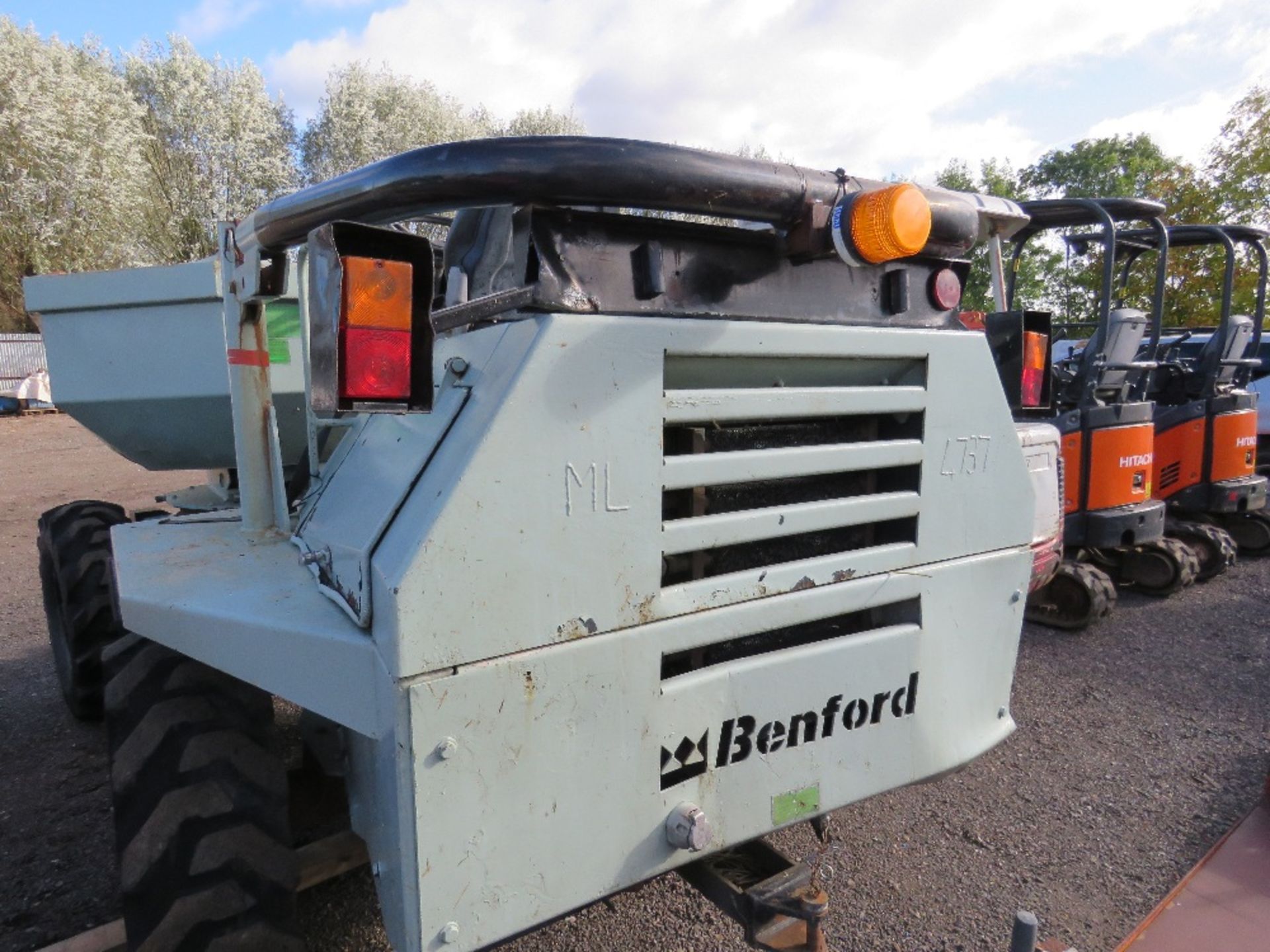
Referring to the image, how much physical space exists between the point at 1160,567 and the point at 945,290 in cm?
510

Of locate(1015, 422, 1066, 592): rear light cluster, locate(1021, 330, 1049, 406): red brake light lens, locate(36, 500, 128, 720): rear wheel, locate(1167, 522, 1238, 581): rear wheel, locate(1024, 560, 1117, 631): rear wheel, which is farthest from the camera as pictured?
locate(1167, 522, 1238, 581): rear wheel

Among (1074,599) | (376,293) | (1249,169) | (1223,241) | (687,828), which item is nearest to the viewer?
(376,293)

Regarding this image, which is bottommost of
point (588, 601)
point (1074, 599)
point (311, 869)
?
point (1074, 599)

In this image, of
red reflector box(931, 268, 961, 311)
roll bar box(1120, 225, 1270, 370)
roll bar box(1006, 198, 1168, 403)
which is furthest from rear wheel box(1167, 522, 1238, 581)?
red reflector box(931, 268, 961, 311)

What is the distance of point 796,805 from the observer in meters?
1.77

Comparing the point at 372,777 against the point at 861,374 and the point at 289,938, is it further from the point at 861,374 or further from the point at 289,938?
the point at 861,374

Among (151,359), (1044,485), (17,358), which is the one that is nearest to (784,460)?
(1044,485)

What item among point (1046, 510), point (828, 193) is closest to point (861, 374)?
point (828, 193)

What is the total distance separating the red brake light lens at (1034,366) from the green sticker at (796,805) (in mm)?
1243

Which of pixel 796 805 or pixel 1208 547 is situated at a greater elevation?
pixel 796 805

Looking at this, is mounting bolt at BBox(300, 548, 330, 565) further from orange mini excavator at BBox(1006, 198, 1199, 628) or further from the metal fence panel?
the metal fence panel

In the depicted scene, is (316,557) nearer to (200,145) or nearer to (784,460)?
(784,460)

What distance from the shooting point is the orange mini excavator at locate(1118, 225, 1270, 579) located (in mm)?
6266

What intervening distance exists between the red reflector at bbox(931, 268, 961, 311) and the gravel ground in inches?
70.0
